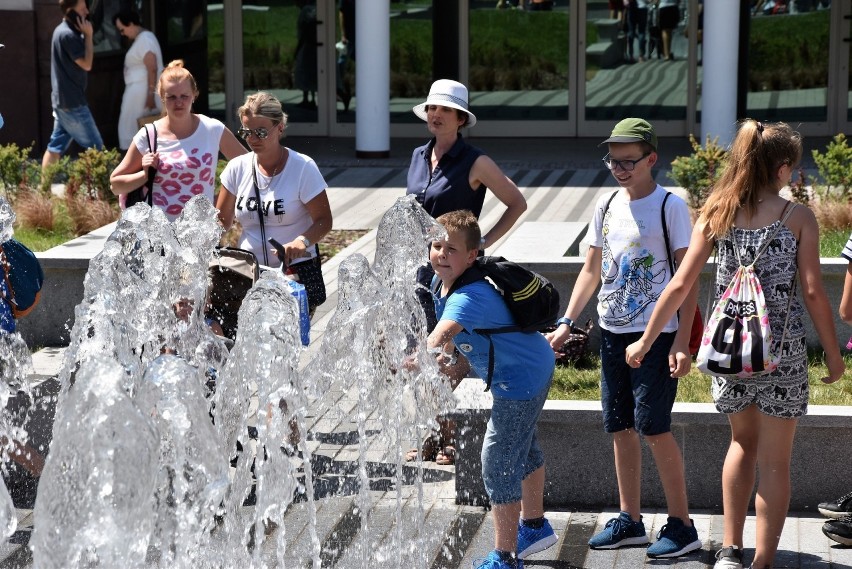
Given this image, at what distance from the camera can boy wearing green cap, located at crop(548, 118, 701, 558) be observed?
5.14 meters

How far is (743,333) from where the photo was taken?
186 inches

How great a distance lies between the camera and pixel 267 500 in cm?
546

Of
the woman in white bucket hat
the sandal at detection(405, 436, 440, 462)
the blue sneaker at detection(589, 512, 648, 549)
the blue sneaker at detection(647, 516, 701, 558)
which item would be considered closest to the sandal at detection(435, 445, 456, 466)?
the sandal at detection(405, 436, 440, 462)

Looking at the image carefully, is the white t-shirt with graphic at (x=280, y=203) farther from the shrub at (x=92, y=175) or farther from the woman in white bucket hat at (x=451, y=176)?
the shrub at (x=92, y=175)

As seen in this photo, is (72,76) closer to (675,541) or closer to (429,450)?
(429,450)

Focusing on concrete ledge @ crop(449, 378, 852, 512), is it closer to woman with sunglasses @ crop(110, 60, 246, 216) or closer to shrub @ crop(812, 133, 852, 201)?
woman with sunglasses @ crop(110, 60, 246, 216)

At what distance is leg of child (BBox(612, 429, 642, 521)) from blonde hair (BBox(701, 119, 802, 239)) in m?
0.91

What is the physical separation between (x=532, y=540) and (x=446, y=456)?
106 centimetres

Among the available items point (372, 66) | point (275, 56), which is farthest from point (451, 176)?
point (275, 56)

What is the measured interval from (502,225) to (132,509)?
2463 millimetres

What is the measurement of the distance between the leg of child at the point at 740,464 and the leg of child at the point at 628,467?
0.42 meters

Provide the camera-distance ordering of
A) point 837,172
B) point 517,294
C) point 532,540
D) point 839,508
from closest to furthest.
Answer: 1. point 517,294
2. point 532,540
3. point 839,508
4. point 837,172

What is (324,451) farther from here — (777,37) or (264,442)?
(777,37)

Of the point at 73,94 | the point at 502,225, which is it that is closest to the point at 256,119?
the point at 502,225
